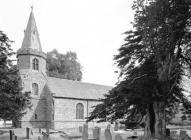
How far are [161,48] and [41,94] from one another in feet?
89.3

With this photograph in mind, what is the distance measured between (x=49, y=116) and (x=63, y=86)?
522cm

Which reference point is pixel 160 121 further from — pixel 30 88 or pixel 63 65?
pixel 63 65

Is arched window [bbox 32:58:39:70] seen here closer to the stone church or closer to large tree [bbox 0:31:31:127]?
the stone church

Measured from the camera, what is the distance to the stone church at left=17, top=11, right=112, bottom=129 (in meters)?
35.7

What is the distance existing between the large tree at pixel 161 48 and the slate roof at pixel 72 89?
20.2 meters

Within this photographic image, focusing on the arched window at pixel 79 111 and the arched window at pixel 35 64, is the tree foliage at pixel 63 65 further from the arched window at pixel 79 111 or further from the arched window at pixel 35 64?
the arched window at pixel 35 64

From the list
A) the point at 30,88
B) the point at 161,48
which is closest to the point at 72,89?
the point at 30,88

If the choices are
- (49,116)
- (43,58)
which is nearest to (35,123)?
(49,116)

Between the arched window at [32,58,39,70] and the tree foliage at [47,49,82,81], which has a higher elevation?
the tree foliage at [47,49,82,81]

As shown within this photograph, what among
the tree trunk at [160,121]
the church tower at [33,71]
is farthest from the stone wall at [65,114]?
the tree trunk at [160,121]

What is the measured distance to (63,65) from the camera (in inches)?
2219

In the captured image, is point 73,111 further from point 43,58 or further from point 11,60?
point 11,60

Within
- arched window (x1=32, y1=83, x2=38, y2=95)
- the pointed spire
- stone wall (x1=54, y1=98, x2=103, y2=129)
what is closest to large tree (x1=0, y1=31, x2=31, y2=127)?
stone wall (x1=54, y1=98, x2=103, y2=129)

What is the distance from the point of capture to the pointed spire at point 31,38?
36750 mm
